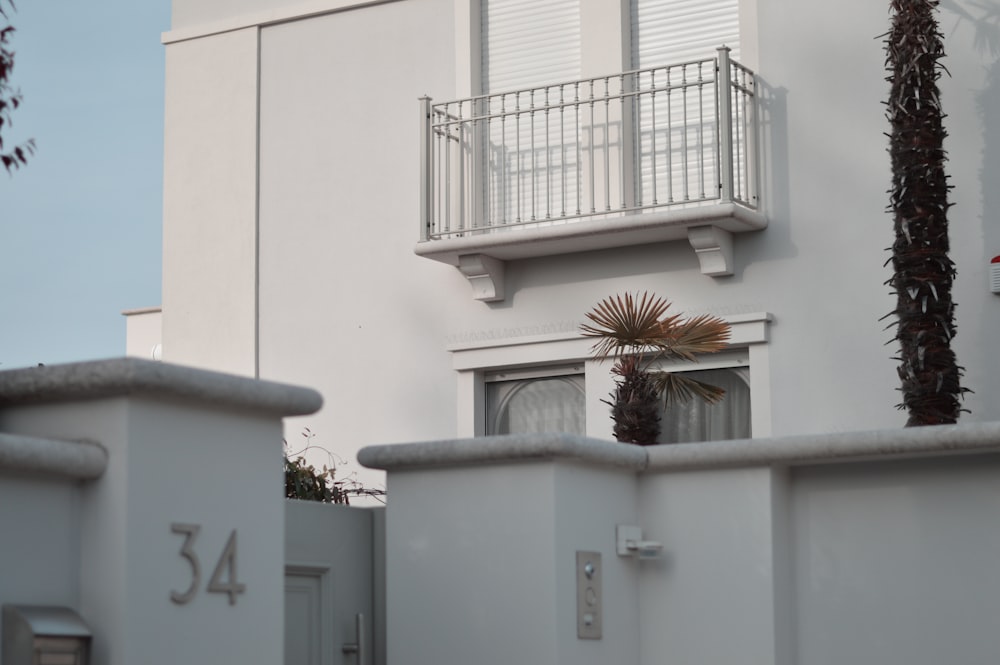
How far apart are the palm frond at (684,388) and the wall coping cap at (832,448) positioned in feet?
9.43

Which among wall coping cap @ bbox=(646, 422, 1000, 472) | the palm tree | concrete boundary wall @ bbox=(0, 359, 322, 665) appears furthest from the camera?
the palm tree

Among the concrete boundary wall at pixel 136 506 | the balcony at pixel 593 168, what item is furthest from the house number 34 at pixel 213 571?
the balcony at pixel 593 168

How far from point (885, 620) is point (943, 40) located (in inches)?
221

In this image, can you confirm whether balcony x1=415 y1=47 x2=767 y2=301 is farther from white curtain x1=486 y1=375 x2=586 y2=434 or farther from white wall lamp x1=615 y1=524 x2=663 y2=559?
white wall lamp x1=615 y1=524 x2=663 y2=559

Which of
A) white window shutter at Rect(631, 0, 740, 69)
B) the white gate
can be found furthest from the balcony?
the white gate

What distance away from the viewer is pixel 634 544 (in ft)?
32.5

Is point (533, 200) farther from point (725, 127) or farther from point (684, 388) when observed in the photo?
point (684, 388)

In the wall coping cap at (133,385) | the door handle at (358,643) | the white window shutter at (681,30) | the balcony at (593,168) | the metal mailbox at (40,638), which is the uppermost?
the white window shutter at (681,30)

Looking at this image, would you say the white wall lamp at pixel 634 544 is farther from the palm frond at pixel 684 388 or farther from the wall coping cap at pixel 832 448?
the palm frond at pixel 684 388

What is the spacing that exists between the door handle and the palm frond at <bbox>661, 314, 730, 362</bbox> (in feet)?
12.2

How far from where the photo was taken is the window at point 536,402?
1452 cm

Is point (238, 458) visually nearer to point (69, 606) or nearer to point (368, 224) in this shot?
point (69, 606)

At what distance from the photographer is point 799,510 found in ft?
32.5

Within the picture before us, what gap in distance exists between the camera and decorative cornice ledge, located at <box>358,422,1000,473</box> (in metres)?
9.00
